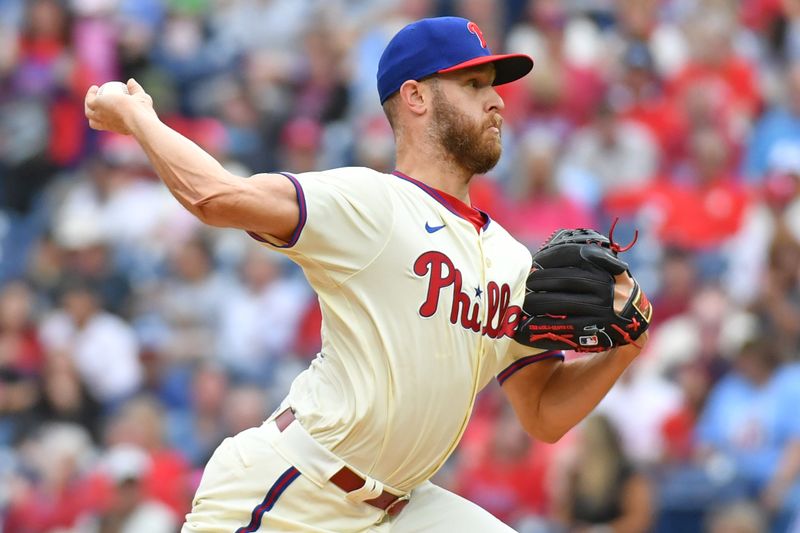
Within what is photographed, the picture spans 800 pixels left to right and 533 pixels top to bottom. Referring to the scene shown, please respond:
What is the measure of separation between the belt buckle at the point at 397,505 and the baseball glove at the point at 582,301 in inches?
25.5

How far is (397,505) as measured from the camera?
13.8ft

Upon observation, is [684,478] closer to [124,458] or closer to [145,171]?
[124,458]

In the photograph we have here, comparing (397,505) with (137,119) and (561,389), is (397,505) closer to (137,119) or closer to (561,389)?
(561,389)

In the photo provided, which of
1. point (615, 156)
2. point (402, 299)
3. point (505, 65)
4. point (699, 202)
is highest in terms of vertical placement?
point (615, 156)

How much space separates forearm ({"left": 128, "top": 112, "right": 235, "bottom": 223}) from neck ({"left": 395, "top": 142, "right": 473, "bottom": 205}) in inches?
29.2

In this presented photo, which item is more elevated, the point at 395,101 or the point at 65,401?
the point at 395,101

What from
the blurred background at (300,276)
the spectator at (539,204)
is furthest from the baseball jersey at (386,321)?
the spectator at (539,204)

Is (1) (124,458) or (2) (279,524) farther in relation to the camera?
(1) (124,458)

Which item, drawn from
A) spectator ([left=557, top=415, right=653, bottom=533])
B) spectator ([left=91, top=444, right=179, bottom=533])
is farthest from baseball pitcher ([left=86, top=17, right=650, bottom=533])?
spectator ([left=91, top=444, right=179, bottom=533])

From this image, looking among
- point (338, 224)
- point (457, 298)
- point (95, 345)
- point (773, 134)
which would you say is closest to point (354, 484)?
point (457, 298)

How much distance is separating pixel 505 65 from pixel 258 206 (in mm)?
1084

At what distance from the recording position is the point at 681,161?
10.7 m

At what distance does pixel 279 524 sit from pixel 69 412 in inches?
246

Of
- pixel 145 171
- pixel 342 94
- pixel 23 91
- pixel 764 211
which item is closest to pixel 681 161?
pixel 764 211
